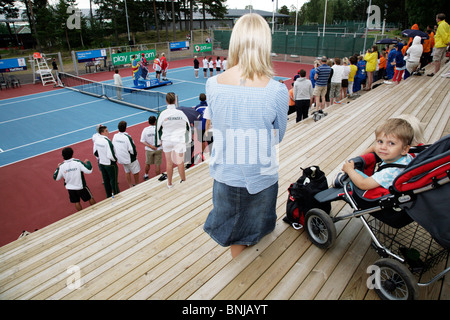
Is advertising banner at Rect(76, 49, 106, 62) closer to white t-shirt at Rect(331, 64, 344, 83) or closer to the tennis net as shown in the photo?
the tennis net

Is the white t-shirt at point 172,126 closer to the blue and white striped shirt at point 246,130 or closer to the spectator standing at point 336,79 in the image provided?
the blue and white striped shirt at point 246,130

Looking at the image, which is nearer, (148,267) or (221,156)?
A: (221,156)

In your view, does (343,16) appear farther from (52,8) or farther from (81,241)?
(81,241)

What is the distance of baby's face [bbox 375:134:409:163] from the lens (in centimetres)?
249

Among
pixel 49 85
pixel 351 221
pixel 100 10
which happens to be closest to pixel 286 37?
pixel 49 85

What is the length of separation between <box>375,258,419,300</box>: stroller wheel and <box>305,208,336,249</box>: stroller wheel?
52 centimetres

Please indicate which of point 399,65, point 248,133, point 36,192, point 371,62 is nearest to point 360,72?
point 371,62

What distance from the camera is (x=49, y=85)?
2231 cm

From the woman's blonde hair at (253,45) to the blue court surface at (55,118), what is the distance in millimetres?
11479

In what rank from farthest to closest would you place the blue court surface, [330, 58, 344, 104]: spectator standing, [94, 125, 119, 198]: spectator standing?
the blue court surface
[330, 58, 344, 104]: spectator standing
[94, 125, 119, 198]: spectator standing

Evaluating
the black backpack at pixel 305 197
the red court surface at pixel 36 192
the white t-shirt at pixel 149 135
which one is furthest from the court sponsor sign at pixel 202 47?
the black backpack at pixel 305 197

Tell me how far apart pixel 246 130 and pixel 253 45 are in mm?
546

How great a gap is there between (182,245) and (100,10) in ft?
184

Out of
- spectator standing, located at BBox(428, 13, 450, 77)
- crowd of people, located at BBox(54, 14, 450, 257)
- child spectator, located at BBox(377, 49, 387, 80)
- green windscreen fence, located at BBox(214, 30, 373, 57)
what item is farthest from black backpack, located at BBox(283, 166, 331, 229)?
green windscreen fence, located at BBox(214, 30, 373, 57)
